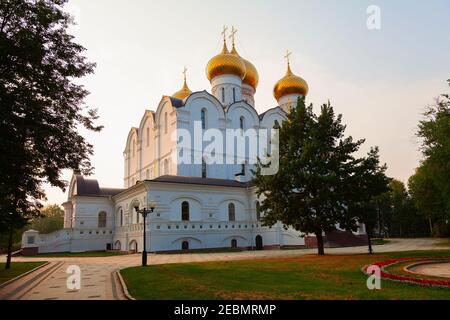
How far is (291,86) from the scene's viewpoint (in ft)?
161

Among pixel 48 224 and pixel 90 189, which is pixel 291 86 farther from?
pixel 48 224

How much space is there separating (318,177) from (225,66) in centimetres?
2501

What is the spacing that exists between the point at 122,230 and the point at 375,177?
23595 millimetres

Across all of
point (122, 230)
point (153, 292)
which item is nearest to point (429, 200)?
point (122, 230)

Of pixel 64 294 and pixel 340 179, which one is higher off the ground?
pixel 340 179

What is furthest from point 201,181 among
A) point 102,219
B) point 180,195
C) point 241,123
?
point 102,219

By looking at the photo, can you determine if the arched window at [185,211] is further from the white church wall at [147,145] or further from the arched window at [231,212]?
the white church wall at [147,145]

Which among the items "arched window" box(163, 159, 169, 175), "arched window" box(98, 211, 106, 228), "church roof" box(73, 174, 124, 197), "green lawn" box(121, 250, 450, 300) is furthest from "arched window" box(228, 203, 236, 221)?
"green lawn" box(121, 250, 450, 300)

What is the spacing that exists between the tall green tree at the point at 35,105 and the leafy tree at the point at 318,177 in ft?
38.8

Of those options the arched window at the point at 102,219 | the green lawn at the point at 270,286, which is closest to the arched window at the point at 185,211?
the arched window at the point at 102,219

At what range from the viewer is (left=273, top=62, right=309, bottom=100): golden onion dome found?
49.2 meters

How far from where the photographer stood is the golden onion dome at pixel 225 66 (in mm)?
42656

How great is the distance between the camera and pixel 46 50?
12570mm
